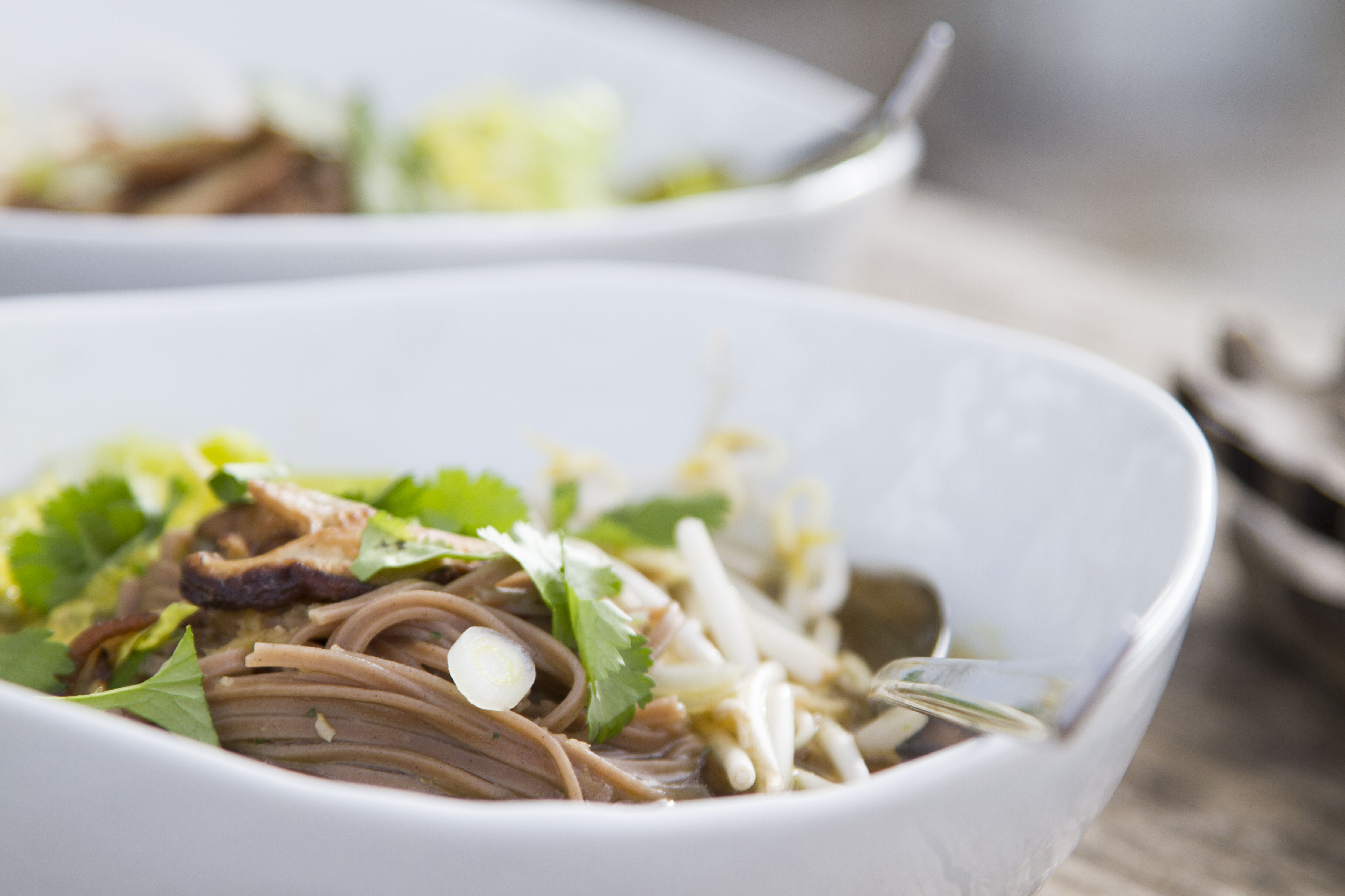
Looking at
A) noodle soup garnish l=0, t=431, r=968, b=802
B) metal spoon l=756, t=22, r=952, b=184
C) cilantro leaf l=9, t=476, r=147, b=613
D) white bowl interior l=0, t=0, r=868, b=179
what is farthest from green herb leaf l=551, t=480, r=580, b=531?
white bowl interior l=0, t=0, r=868, b=179

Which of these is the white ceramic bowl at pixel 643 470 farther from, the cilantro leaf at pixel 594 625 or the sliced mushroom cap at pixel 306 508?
the sliced mushroom cap at pixel 306 508

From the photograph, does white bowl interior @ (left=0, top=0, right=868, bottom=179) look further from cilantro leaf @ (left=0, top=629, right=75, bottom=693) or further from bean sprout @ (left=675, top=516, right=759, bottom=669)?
cilantro leaf @ (left=0, top=629, right=75, bottom=693)

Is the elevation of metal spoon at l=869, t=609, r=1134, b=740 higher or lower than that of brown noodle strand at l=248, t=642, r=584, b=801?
higher

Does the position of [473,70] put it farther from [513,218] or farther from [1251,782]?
[1251,782]

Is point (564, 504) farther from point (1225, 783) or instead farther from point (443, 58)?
point (443, 58)

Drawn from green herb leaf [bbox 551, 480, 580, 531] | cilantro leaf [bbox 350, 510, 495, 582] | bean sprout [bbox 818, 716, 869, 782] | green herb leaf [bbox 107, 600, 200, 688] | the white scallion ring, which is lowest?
bean sprout [bbox 818, 716, 869, 782]

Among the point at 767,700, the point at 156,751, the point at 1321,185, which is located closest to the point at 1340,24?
the point at 1321,185

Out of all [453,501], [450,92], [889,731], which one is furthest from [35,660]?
[450,92]
